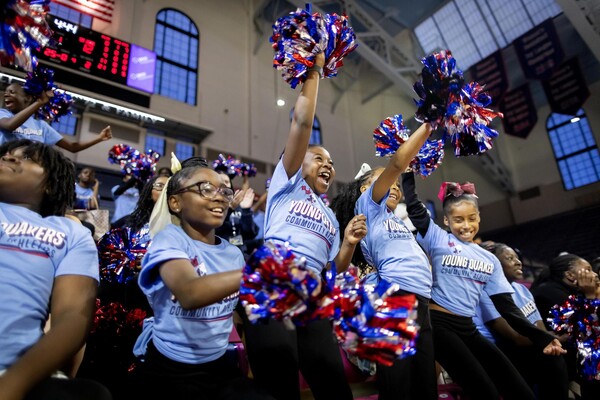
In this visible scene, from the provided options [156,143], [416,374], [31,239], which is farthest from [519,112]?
[31,239]

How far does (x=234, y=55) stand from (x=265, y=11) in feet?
6.67

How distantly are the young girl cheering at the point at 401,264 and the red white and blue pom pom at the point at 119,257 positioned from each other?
1213mm

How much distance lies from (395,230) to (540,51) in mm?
10342

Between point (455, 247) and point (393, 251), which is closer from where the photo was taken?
point (393, 251)

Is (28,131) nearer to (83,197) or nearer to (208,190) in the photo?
(83,197)

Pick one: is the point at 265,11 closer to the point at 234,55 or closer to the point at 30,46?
the point at 234,55

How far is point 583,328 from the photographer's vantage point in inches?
91.5

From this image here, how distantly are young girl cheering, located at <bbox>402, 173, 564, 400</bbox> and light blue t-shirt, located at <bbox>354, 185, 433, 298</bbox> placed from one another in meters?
0.30

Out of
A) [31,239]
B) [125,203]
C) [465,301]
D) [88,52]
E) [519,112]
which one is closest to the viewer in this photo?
[31,239]

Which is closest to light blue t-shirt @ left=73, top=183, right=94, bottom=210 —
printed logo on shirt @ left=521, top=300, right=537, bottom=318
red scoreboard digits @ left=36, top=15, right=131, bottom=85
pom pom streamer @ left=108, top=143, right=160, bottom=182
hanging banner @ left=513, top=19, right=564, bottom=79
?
pom pom streamer @ left=108, top=143, right=160, bottom=182

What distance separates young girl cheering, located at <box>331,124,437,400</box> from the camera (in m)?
1.63

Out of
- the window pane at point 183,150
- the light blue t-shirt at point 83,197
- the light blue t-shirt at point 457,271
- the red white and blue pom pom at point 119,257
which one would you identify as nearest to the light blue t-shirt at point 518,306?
the light blue t-shirt at point 457,271

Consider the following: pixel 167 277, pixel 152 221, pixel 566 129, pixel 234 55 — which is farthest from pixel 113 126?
pixel 566 129

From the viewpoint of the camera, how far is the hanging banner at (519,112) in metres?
10.7
